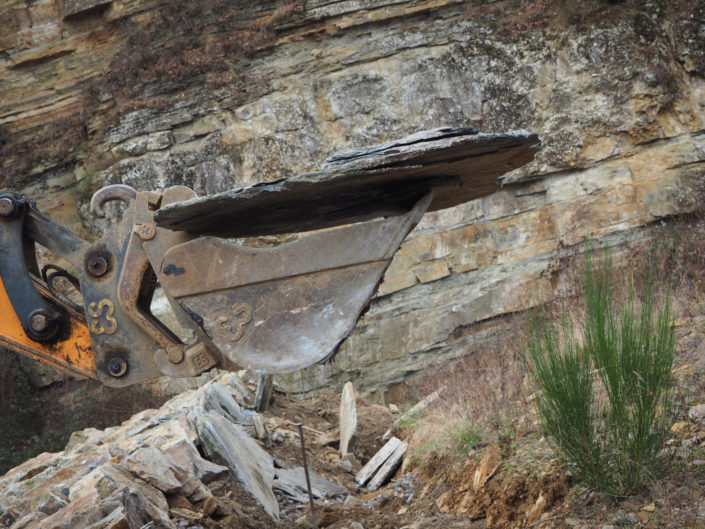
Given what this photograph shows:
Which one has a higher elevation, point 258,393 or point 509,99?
point 509,99

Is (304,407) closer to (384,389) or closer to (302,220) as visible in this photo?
(384,389)

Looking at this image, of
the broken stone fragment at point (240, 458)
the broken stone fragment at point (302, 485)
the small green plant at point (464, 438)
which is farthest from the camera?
the broken stone fragment at point (302, 485)

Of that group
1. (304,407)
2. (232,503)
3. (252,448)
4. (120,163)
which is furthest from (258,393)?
(120,163)

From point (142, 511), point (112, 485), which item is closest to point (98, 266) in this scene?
point (142, 511)

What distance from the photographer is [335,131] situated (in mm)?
13422

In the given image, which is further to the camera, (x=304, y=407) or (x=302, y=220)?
(x=304, y=407)

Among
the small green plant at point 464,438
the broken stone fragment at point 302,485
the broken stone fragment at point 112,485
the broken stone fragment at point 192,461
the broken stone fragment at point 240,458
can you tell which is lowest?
the broken stone fragment at point 302,485

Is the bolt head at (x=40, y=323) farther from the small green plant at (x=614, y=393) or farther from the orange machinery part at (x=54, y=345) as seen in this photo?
the small green plant at (x=614, y=393)

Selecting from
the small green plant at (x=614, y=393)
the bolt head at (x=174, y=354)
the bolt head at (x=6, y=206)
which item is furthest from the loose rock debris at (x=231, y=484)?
the bolt head at (x=6, y=206)

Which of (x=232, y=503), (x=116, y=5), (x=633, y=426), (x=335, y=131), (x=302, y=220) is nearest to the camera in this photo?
(x=302, y=220)

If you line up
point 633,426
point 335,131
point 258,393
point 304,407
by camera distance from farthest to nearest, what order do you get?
point 335,131
point 304,407
point 258,393
point 633,426

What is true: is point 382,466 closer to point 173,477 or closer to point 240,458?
point 240,458

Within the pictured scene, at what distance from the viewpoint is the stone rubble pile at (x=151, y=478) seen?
4070mm

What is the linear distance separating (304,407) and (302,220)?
7.22 m
